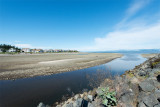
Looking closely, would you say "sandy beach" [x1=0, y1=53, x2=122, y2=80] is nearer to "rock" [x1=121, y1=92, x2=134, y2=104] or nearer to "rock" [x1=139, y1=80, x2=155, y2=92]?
"rock" [x1=121, y1=92, x2=134, y2=104]

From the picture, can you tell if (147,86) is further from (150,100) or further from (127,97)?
(127,97)

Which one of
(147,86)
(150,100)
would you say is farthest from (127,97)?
(147,86)

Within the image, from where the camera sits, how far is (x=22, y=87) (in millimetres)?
9773

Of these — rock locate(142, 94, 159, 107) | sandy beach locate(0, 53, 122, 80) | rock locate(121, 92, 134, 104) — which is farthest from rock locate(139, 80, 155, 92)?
sandy beach locate(0, 53, 122, 80)

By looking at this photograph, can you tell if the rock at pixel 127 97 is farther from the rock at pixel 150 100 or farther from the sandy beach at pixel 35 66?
the sandy beach at pixel 35 66

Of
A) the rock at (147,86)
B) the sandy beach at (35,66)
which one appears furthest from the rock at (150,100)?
the sandy beach at (35,66)

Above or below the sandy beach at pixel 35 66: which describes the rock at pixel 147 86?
above

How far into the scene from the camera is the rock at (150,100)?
13.8 feet

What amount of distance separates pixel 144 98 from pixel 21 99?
11074mm

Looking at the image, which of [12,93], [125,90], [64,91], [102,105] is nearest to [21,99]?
[12,93]

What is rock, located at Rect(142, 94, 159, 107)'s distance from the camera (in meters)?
4.20

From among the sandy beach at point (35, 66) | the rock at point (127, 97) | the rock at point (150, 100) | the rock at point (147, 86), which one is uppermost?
the rock at point (147, 86)

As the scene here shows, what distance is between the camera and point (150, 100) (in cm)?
436

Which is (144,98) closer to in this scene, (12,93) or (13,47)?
(12,93)
